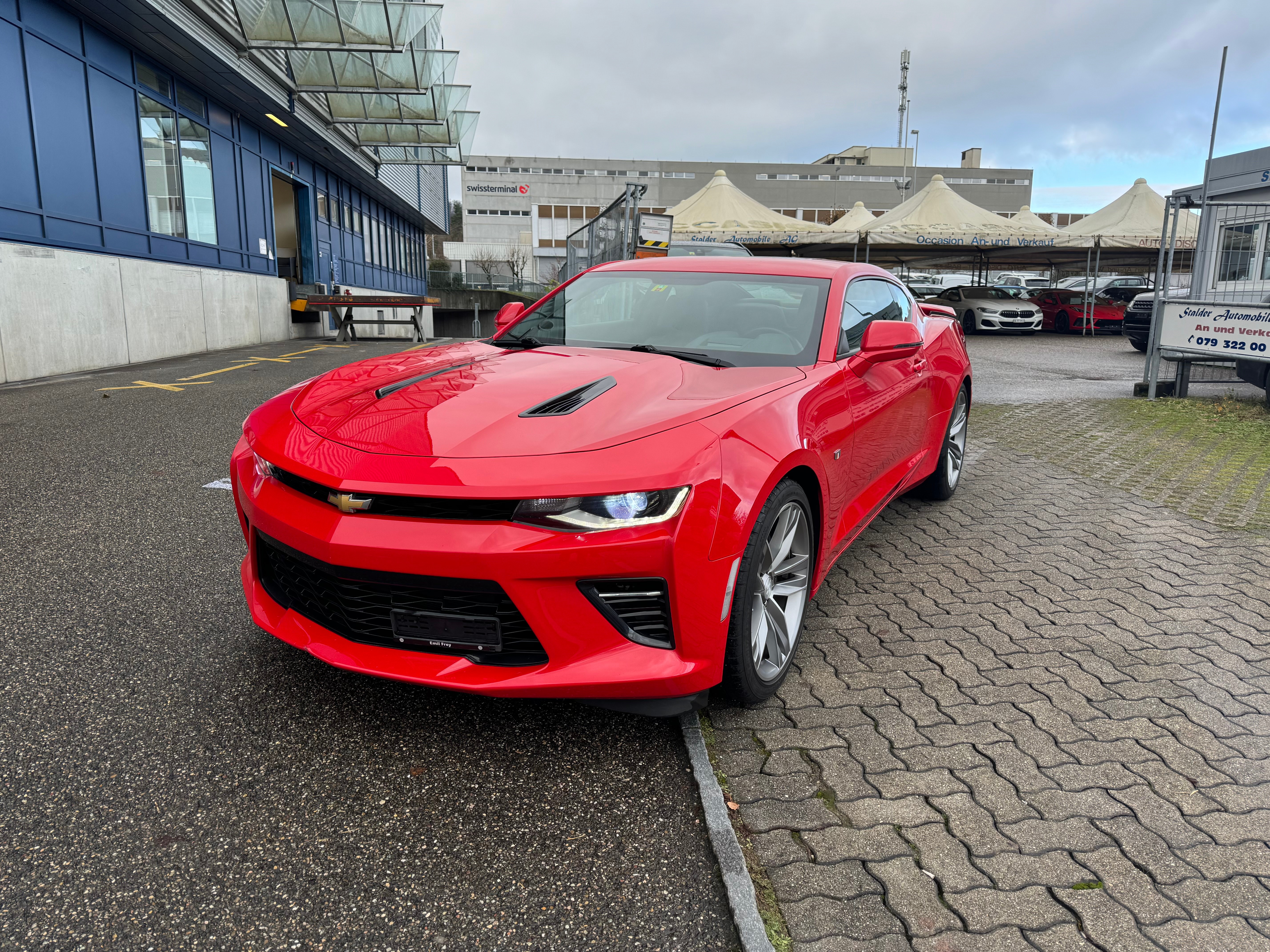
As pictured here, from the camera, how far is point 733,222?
1040 inches

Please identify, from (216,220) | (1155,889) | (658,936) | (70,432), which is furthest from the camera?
(216,220)

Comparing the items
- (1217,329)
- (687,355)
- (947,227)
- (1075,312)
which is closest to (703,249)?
(1217,329)

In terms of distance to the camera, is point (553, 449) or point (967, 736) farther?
point (967, 736)

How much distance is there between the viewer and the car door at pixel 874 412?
3.35 m

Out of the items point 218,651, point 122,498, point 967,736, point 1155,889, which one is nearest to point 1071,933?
point 1155,889

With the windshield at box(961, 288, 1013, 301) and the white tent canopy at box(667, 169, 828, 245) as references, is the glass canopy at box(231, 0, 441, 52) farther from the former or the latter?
the windshield at box(961, 288, 1013, 301)

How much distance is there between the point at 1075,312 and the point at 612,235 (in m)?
14.7

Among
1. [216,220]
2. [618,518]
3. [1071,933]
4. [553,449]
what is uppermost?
[216,220]

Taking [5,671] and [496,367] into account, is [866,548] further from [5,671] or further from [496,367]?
[5,671]

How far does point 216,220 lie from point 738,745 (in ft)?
58.0

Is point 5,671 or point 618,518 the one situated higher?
point 618,518

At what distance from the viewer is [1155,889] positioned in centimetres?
199

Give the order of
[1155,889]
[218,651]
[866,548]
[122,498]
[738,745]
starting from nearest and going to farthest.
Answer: [1155,889], [738,745], [218,651], [866,548], [122,498]

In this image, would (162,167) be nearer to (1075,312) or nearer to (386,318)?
(386,318)
